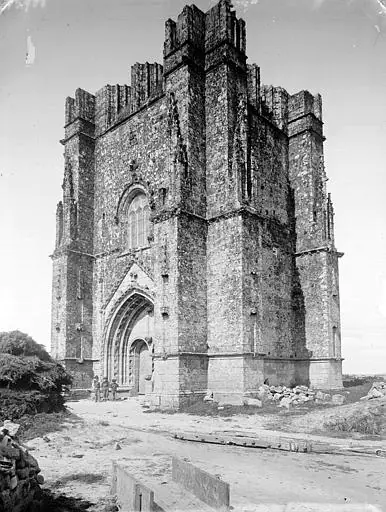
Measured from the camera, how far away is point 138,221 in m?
24.3

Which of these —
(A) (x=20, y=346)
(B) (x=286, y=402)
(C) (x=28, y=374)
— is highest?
(A) (x=20, y=346)

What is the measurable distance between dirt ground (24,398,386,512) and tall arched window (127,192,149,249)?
36.1 ft

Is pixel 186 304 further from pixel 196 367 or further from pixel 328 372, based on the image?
pixel 328 372

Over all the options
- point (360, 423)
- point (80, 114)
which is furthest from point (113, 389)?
point (80, 114)

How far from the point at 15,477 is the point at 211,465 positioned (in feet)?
12.5

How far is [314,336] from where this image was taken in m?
23.0

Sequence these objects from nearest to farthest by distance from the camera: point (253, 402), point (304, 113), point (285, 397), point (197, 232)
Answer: point (253, 402) < point (285, 397) < point (197, 232) < point (304, 113)

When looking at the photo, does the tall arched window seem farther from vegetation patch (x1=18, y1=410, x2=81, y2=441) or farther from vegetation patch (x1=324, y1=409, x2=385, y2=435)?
vegetation patch (x1=324, y1=409, x2=385, y2=435)

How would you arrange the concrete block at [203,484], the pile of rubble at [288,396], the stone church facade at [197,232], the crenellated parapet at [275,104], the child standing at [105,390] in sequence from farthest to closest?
1. the crenellated parapet at [275,104]
2. the child standing at [105,390]
3. the stone church facade at [197,232]
4. the pile of rubble at [288,396]
5. the concrete block at [203,484]

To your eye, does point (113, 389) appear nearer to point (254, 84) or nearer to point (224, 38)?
point (254, 84)

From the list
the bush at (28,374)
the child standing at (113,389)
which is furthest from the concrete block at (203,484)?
the child standing at (113,389)

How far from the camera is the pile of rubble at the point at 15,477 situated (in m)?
6.39

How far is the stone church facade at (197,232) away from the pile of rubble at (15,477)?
453 inches

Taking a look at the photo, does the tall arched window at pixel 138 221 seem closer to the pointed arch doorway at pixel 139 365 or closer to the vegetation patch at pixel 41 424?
the pointed arch doorway at pixel 139 365
